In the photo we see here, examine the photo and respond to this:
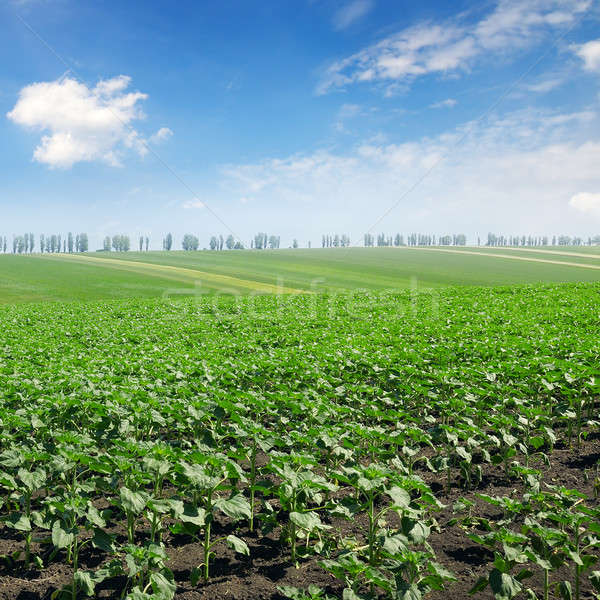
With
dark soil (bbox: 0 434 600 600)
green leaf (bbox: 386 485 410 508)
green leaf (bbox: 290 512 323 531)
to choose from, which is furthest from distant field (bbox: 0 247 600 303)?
green leaf (bbox: 290 512 323 531)

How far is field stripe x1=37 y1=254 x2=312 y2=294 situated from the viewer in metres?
54.3

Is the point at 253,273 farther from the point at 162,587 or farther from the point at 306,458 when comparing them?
the point at 162,587

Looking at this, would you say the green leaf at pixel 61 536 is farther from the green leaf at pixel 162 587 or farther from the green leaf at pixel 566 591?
the green leaf at pixel 566 591

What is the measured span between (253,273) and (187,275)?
963cm

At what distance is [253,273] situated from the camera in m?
68.0

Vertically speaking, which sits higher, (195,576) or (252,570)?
(195,576)

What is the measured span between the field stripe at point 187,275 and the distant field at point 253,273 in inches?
4.6

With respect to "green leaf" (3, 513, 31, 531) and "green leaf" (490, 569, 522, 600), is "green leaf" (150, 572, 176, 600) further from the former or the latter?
"green leaf" (490, 569, 522, 600)

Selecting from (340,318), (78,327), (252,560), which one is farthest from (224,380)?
(78,327)

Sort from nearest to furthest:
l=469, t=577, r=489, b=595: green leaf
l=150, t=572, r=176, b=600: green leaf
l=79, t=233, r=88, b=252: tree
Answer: l=150, t=572, r=176, b=600: green leaf, l=469, t=577, r=489, b=595: green leaf, l=79, t=233, r=88, b=252: tree

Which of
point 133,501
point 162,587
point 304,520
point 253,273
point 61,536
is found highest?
point 253,273

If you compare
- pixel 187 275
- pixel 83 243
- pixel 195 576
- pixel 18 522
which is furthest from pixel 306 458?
pixel 83 243

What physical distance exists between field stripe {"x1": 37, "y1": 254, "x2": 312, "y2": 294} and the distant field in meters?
0.12

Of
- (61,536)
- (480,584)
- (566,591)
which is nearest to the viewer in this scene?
(566,591)
